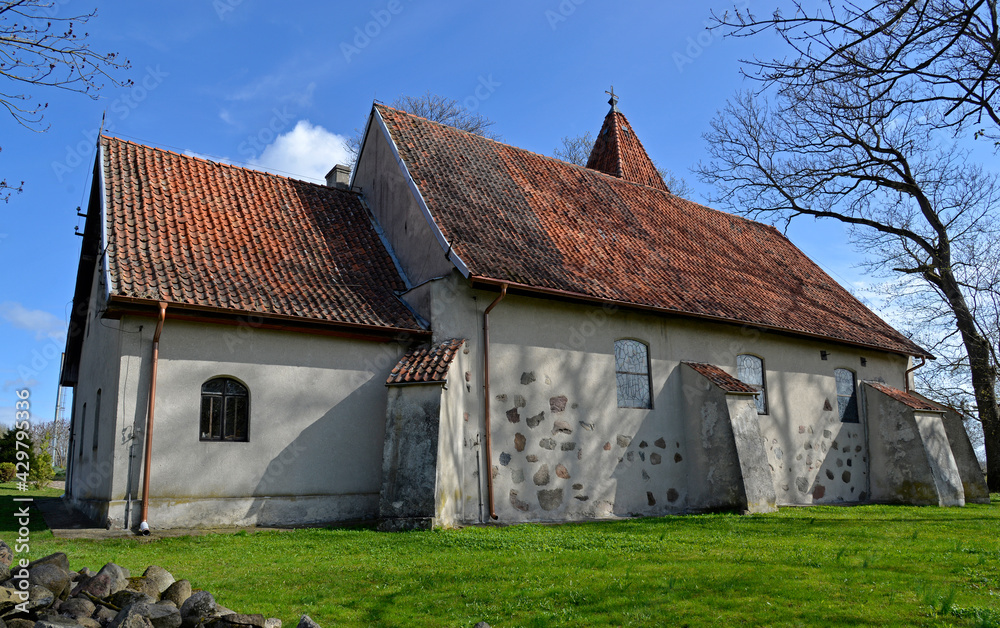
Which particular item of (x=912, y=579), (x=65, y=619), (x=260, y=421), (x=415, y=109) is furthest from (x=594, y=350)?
(x=415, y=109)

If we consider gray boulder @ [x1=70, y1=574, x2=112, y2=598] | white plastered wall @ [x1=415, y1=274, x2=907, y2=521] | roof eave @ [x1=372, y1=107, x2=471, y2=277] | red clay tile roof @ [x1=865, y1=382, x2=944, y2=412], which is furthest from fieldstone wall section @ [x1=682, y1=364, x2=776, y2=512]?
gray boulder @ [x1=70, y1=574, x2=112, y2=598]

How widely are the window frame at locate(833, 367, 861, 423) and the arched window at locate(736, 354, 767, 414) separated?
8.74 ft

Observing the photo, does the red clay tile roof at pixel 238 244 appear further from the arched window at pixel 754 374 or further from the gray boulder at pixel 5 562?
the arched window at pixel 754 374

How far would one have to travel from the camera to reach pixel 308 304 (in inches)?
452

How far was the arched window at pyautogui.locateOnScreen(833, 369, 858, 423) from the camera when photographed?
17344 millimetres

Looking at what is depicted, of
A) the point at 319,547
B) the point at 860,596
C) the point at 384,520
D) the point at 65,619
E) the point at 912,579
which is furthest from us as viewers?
the point at 384,520

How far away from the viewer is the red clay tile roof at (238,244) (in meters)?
10.8

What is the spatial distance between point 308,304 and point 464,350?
2.55 metres

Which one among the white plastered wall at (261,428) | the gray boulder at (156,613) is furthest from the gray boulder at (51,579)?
the white plastered wall at (261,428)

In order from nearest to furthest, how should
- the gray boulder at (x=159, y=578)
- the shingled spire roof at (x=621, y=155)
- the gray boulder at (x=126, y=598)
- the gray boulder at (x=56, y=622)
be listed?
the gray boulder at (x=56, y=622) → the gray boulder at (x=126, y=598) → the gray boulder at (x=159, y=578) → the shingled spire roof at (x=621, y=155)

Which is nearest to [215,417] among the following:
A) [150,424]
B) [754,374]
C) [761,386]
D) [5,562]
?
[150,424]

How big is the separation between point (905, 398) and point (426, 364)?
1226 cm

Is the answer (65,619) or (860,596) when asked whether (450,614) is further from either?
(860,596)

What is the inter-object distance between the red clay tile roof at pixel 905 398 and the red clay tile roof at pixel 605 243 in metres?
1.02
